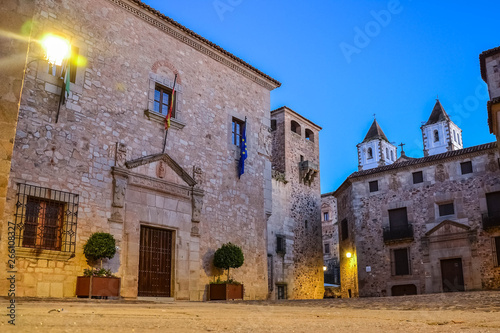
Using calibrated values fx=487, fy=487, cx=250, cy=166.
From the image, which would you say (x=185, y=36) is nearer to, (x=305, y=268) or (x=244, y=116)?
(x=244, y=116)

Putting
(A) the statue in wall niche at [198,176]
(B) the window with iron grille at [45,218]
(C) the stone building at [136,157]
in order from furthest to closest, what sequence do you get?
1. (A) the statue in wall niche at [198,176]
2. (C) the stone building at [136,157]
3. (B) the window with iron grille at [45,218]

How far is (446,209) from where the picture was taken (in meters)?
25.1

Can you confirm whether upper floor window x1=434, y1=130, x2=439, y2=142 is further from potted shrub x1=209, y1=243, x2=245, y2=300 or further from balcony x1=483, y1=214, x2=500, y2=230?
potted shrub x1=209, y1=243, x2=245, y2=300

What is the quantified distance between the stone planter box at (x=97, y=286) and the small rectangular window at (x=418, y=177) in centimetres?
1963

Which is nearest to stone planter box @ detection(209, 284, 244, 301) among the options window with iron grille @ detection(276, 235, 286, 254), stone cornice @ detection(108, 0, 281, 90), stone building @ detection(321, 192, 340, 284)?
stone cornice @ detection(108, 0, 281, 90)

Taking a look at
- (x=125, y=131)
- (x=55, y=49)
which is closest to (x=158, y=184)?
(x=125, y=131)

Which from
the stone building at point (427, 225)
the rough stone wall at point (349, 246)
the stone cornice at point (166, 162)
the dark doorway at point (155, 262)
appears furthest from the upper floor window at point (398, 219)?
the dark doorway at point (155, 262)

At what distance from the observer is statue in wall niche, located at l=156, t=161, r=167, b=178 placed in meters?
13.2

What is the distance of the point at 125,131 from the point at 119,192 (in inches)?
65.7

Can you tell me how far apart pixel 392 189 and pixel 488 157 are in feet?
16.7

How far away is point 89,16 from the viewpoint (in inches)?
488

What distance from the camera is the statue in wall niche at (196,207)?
14.0 m

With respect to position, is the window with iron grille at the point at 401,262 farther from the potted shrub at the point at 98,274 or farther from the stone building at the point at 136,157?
the potted shrub at the point at 98,274

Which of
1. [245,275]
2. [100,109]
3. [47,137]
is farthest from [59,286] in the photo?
[245,275]
